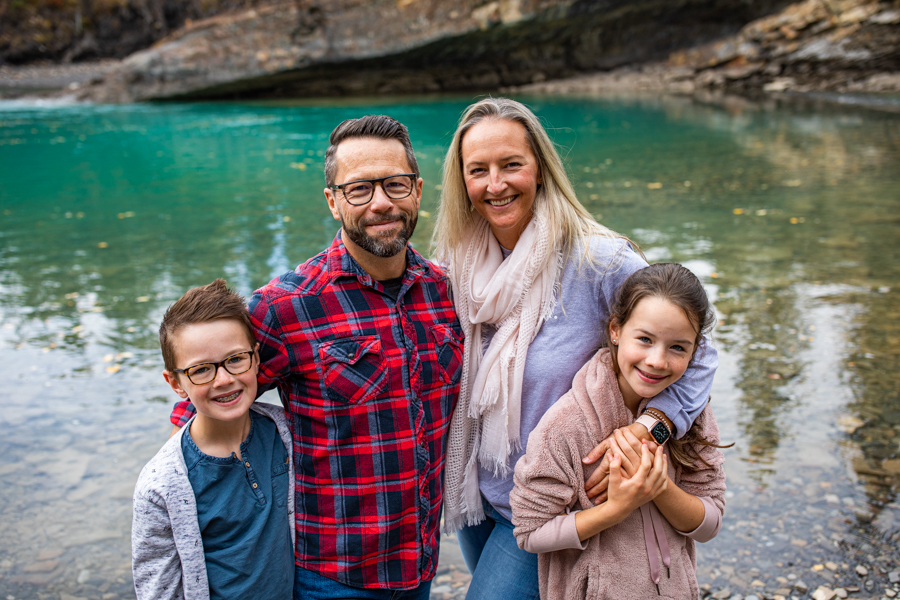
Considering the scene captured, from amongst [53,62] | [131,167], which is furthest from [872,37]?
[53,62]

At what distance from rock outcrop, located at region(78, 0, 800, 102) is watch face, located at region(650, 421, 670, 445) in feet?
85.2

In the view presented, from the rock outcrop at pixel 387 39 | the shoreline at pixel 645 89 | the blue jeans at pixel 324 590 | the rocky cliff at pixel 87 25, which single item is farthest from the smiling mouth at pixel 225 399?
the rocky cliff at pixel 87 25

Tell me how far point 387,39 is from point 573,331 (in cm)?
2669

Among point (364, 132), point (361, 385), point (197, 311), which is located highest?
point (364, 132)

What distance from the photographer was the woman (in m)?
2.17

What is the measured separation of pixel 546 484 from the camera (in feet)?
6.35

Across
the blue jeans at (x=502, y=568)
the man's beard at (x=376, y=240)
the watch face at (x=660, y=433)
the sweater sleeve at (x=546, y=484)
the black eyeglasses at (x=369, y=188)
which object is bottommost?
the blue jeans at (x=502, y=568)

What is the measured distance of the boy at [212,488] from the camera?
1.85m

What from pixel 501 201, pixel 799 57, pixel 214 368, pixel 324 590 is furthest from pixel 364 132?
pixel 799 57

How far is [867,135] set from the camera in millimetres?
13758

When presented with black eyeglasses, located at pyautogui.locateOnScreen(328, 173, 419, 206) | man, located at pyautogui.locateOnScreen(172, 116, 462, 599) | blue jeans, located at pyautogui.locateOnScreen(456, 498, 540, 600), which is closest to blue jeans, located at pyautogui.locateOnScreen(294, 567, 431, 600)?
man, located at pyautogui.locateOnScreen(172, 116, 462, 599)

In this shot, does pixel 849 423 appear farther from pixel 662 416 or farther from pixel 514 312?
pixel 514 312

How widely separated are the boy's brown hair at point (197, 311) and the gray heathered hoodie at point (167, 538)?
1.09 feet

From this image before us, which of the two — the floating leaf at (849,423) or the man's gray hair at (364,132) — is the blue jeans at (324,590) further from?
the floating leaf at (849,423)
